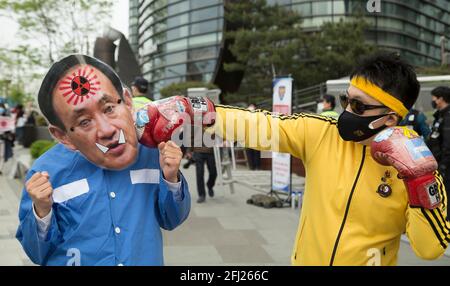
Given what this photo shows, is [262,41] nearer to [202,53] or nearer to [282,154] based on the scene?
[202,53]

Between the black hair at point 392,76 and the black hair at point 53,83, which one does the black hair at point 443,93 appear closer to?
the black hair at point 392,76

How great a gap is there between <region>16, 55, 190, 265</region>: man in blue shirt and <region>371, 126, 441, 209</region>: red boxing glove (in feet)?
2.56

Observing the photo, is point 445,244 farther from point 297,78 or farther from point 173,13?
point 297,78

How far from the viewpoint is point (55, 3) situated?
20.0 ft

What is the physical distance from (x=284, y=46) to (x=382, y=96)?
67.7 ft

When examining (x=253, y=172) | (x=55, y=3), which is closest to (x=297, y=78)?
(x=253, y=172)

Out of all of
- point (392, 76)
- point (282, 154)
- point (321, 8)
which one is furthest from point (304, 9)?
point (392, 76)

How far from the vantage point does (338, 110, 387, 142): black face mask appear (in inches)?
76.3

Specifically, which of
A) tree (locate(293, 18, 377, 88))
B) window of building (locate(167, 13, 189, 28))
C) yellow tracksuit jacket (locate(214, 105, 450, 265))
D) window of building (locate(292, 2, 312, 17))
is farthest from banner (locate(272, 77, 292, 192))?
window of building (locate(292, 2, 312, 17))

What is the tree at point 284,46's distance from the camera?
71.4ft

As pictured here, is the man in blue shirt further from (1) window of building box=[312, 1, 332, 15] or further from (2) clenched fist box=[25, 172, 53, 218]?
(1) window of building box=[312, 1, 332, 15]

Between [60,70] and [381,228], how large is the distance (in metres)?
1.38

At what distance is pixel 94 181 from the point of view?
1878 mm

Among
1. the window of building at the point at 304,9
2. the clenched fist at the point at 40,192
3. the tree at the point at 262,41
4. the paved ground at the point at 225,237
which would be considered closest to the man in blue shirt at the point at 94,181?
the clenched fist at the point at 40,192
